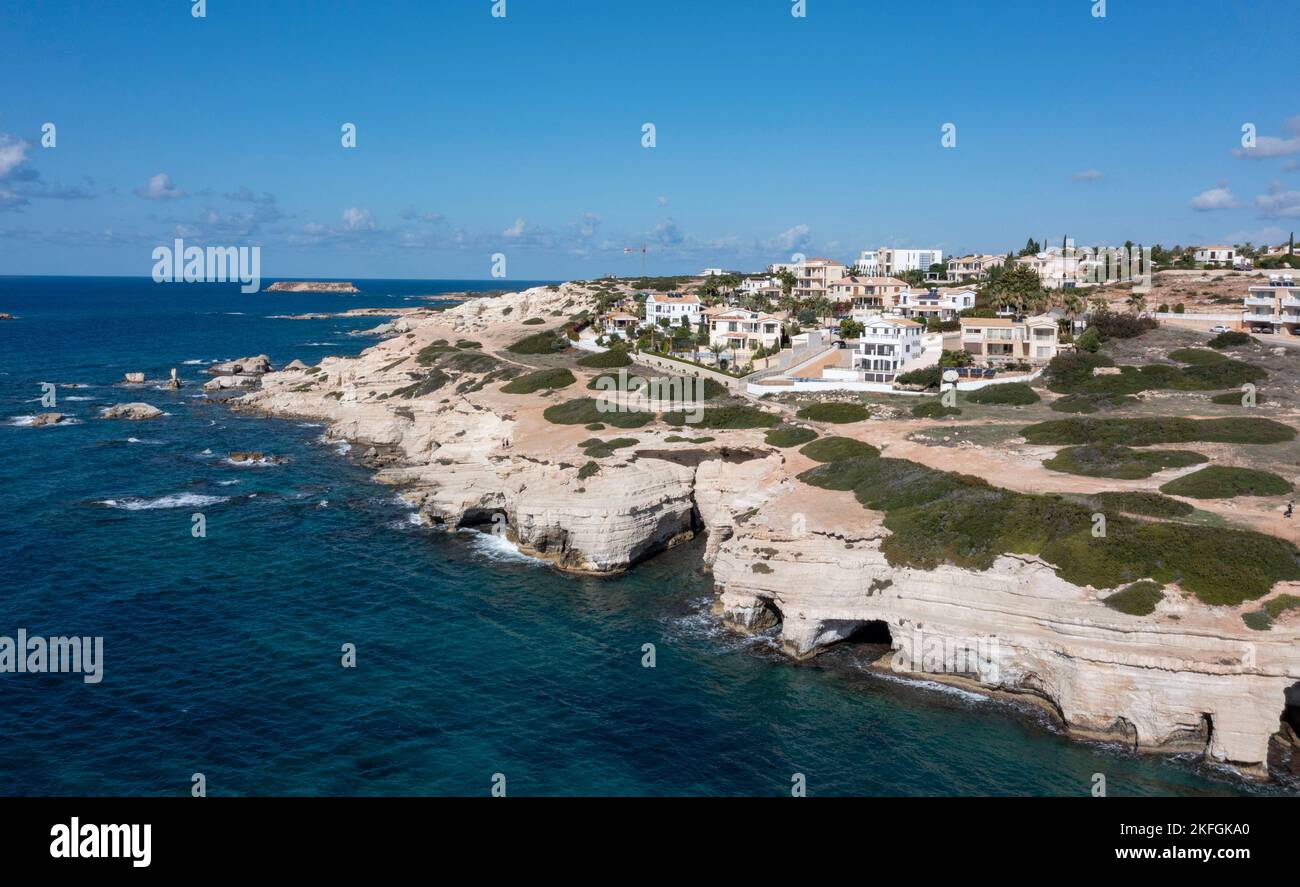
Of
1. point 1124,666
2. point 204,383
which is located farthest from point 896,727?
point 204,383

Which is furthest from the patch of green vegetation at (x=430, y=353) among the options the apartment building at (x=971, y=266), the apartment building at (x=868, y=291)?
the apartment building at (x=971, y=266)

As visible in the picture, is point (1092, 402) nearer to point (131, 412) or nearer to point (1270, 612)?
point (1270, 612)

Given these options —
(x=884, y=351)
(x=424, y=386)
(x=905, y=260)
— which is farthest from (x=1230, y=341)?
(x=905, y=260)

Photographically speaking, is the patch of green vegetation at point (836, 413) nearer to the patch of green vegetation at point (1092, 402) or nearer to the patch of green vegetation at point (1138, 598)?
the patch of green vegetation at point (1092, 402)

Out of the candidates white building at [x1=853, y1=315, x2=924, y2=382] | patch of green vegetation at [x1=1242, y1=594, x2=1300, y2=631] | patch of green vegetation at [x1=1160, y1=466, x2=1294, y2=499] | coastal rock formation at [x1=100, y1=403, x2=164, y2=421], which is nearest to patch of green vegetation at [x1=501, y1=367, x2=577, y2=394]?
white building at [x1=853, y1=315, x2=924, y2=382]

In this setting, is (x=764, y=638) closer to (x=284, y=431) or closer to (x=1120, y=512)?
(x=1120, y=512)

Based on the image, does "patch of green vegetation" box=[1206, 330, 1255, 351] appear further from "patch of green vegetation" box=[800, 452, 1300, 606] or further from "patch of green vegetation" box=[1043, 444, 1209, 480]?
"patch of green vegetation" box=[800, 452, 1300, 606]
